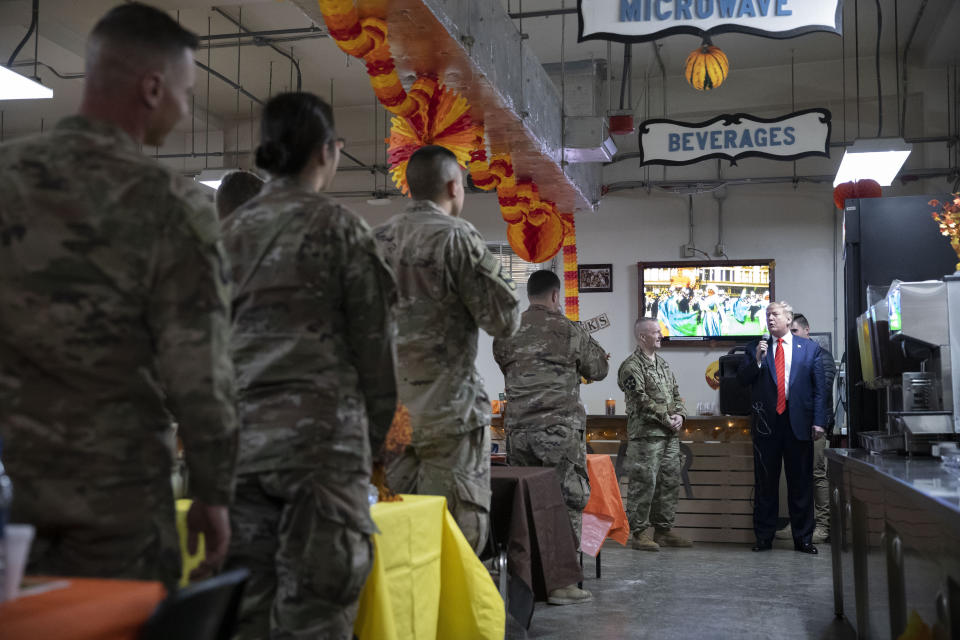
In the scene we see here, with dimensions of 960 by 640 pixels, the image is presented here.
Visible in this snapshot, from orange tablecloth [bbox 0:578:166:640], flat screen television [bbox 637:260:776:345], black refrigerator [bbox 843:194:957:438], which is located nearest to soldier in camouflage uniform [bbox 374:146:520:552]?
orange tablecloth [bbox 0:578:166:640]

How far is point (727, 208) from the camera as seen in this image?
1177 cm

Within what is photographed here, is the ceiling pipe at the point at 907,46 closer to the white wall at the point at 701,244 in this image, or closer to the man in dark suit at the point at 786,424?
the white wall at the point at 701,244

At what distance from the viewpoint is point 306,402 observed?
207cm

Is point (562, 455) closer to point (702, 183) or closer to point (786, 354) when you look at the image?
point (786, 354)

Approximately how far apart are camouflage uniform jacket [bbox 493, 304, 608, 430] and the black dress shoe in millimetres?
3067

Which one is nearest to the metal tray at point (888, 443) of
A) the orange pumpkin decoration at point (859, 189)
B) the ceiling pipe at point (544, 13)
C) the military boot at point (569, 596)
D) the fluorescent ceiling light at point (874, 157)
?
the military boot at point (569, 596)

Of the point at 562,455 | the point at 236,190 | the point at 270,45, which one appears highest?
the point at 270,45

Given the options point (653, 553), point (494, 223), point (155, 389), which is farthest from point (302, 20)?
point (155, 389)

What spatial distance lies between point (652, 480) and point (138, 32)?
21.8 ft

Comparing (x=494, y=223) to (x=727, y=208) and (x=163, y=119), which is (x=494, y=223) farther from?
(x=163, y=119)

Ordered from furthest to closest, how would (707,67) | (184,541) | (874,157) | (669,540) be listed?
(669,540)
(707,67)
(874,157)
(184,541)

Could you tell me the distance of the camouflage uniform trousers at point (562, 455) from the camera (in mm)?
5539

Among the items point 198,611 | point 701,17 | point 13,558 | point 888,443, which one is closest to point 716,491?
point 888,443

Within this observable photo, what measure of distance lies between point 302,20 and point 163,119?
27.1 feet
